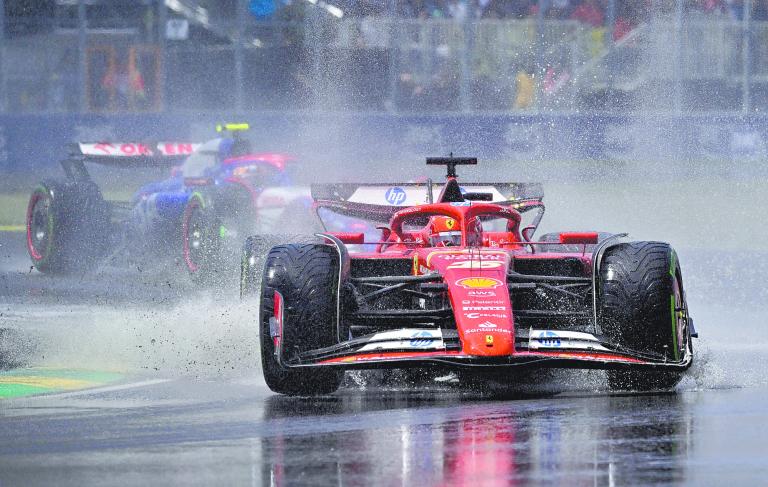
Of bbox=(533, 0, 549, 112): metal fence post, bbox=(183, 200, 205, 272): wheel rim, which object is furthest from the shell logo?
bbox=(533, 0, 549, 112): metal fence post

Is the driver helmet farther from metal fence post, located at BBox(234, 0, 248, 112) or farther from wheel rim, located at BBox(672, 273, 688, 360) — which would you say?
metal fence post, located at BBox(234, 0, 248, 112)

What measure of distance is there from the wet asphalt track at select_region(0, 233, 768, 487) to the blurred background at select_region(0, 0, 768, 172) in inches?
493

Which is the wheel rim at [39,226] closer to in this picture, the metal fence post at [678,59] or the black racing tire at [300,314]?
the black racing tire at [300,314]

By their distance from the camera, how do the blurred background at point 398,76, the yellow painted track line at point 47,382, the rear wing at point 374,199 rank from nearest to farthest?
the yellow painted track line at point 47,382 → the rear wing at point 374,199 → the blurred background at point 398,76

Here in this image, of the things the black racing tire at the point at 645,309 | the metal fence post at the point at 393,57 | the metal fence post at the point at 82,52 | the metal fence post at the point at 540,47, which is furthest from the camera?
the metal fence post at the point at 82,52

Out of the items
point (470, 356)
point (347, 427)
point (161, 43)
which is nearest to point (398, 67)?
point (161, 43)

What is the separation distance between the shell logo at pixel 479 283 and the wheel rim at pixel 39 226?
32.3 ft

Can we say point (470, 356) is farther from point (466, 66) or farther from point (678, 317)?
point (466, 66)

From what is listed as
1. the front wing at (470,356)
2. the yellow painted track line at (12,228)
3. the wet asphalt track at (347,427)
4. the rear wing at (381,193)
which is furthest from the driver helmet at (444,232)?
the yellow painted track line at (12,228)

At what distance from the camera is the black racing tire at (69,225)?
17906mm

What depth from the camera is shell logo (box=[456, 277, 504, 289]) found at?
29.2 feet

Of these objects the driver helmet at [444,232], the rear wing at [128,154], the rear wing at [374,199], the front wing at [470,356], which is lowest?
the front wing at [470,356]

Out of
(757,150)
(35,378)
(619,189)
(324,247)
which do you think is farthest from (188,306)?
(757,150)

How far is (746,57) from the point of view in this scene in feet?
80.4
